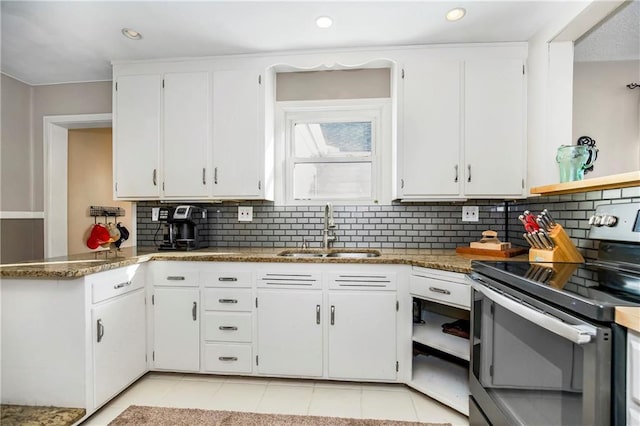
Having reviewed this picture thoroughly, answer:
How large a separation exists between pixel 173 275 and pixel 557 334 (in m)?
2.19

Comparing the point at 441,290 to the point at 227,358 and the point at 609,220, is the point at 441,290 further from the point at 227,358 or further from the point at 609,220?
the point at 227,358

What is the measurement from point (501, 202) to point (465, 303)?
3.79ft

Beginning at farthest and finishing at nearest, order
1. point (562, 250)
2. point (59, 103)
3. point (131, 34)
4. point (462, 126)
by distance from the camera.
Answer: point (59, 103) → point (462, 126) → point (131, 34) → point (562, 250)

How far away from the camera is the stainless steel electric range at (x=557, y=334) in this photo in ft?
2.54

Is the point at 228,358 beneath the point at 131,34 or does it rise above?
beneath

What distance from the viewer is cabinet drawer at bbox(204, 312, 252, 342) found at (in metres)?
2.14

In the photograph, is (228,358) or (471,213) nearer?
(228,358)

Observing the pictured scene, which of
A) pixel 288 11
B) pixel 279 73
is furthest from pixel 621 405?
pixel 279 73

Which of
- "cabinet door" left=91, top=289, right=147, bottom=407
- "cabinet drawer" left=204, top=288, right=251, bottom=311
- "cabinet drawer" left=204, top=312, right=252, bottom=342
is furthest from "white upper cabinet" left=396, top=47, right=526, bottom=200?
"cabinet door" left=91, top=289, right=147, bottom=407

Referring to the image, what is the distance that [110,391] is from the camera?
1.86 m

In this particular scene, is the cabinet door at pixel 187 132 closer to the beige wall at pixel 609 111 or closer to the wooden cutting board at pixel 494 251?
the wooden cutting board at pixel 494 251

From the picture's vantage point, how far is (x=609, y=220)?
1.40 m

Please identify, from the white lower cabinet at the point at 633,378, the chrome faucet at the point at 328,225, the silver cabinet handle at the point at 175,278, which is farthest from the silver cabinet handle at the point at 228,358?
the white lower cabinet at the point at 633,378

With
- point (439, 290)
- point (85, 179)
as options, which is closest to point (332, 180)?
point (439, 290)
